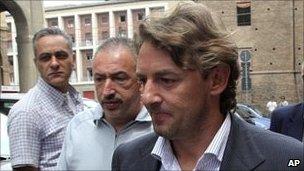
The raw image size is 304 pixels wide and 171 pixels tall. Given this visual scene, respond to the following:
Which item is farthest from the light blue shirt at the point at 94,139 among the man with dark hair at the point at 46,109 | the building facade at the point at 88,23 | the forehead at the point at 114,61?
the building facade at the point at 88,23

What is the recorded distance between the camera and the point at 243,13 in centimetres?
4147

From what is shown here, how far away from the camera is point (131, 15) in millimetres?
73750

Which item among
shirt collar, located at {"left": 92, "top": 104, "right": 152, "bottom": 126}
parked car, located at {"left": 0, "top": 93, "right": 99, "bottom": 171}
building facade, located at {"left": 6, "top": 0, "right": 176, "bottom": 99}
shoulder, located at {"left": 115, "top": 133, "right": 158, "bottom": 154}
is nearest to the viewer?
shoulder, located at {"left": 115, "top": 133, "right": 158, "bottom": 154}

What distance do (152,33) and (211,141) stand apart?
0.44m

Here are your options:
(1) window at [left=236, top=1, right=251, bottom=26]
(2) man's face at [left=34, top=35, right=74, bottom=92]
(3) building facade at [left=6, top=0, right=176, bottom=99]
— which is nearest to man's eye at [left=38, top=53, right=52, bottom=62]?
(2) man's face at [left=34, top=35, right=74, bottom=92]

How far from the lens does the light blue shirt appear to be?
105 inches

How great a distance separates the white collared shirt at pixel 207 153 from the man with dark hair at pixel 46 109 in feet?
4.28

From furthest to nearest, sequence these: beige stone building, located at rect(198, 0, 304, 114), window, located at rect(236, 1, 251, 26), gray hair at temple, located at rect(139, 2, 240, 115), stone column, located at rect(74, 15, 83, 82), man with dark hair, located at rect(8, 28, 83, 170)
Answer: stone column, located at rect(74, 15, 83, 82) → window, located at rect(236, 1, 251, 26) → beige stone building, located at rect(198, 0, 304, 114) → man with dark hair, located at rect(8, 28, 83, 170) → gray hair at temple, located at rect(139, 2, 240, 115)

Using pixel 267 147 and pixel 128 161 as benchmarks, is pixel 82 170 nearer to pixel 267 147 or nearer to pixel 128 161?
pixel 128 161

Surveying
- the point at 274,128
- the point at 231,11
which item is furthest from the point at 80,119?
the point at 231,11

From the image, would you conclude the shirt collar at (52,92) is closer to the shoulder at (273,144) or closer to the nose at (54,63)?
the nose at (54,63)

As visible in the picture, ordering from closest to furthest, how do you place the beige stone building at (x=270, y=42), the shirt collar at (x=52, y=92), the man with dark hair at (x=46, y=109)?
the man with dark hair at (x=46, y=109) → the shirt collar at (x=52, y=92) → the beige stone building at (x=270, y=42)

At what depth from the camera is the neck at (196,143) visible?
1.97m

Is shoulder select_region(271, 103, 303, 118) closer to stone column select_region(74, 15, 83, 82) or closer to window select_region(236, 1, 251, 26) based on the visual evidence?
window select_region(236, 1, 251, 26)
